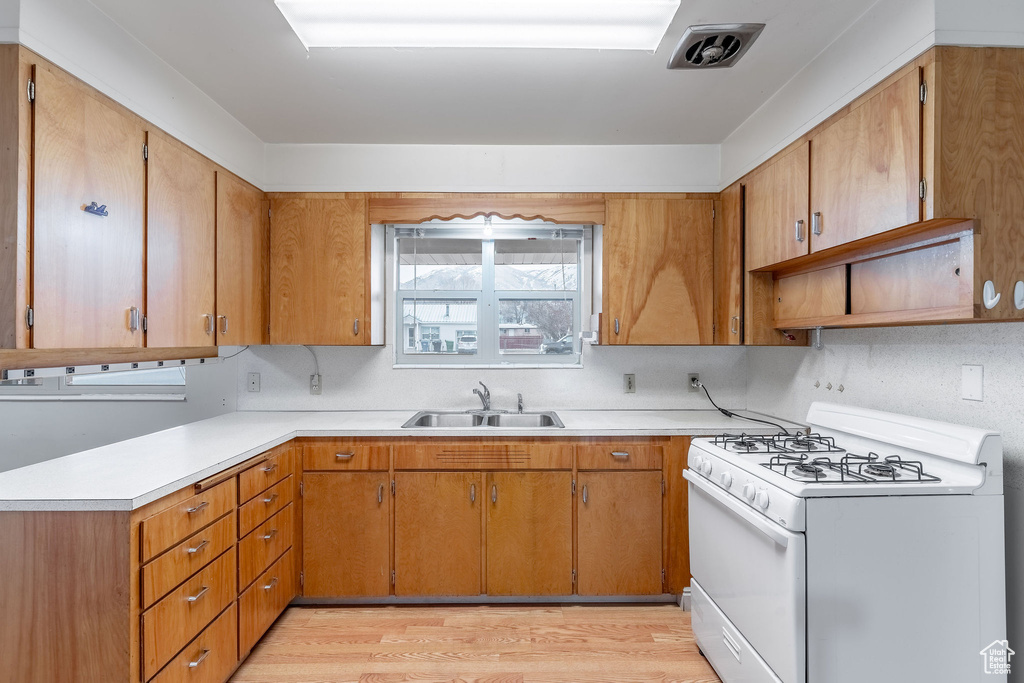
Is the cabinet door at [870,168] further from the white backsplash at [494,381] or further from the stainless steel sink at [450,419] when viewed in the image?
the stainless steel sink at [450,419]

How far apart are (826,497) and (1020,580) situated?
0.70 m

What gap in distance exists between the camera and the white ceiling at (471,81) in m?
1.69

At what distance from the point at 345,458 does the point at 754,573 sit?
178 centimetres

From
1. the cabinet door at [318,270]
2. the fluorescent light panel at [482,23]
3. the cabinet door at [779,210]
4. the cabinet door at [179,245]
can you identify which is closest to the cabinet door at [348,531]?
the cabinet door at [318,270]

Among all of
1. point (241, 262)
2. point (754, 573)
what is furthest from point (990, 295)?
point (241, 262)

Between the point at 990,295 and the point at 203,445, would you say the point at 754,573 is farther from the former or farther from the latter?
the point at 203,445

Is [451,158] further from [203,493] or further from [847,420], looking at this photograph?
[847,420]

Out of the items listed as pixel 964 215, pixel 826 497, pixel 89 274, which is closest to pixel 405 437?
pixel 89 274

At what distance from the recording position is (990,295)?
1372mm

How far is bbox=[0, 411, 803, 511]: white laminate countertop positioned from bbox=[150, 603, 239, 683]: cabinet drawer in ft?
1.75

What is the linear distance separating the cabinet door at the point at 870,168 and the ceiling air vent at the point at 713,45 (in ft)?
1.45

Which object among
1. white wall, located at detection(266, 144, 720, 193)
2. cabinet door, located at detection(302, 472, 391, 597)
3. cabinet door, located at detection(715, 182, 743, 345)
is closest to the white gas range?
cabinet door, located at detection(715, 182, 743, 345)

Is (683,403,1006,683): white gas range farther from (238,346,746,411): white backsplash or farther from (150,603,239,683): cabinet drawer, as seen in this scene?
(150,603,239,683): cabinet drawer

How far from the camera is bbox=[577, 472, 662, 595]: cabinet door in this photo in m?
2.42
